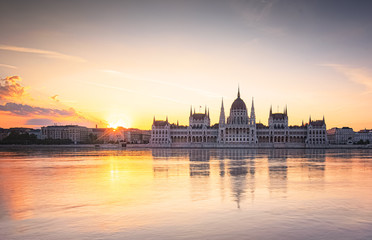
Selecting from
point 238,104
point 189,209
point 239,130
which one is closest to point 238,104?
point 238,104

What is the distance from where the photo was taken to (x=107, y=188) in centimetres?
2473

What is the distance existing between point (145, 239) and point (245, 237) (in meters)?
3.32

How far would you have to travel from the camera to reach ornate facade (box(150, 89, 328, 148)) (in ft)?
543

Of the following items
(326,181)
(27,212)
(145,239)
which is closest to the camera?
(145,239)

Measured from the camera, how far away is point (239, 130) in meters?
168

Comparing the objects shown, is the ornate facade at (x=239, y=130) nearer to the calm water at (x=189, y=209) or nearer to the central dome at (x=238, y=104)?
the central dome at (x=238, y=104)

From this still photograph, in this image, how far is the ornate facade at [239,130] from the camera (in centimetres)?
16562

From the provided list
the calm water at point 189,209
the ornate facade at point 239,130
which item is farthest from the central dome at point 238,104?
the calm water at point 189,209

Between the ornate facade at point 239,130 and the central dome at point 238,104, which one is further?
the central dome at point 238,104

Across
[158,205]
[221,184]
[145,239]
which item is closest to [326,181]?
[221,184]

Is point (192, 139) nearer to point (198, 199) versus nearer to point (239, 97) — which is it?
point (239, 97)

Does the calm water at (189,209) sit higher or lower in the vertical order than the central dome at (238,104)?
lower

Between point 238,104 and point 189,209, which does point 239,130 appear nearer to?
point 238,104

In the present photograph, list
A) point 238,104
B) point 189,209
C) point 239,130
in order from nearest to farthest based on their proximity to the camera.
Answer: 1. point 189,209
2. point 239,130
3. point 238,104
